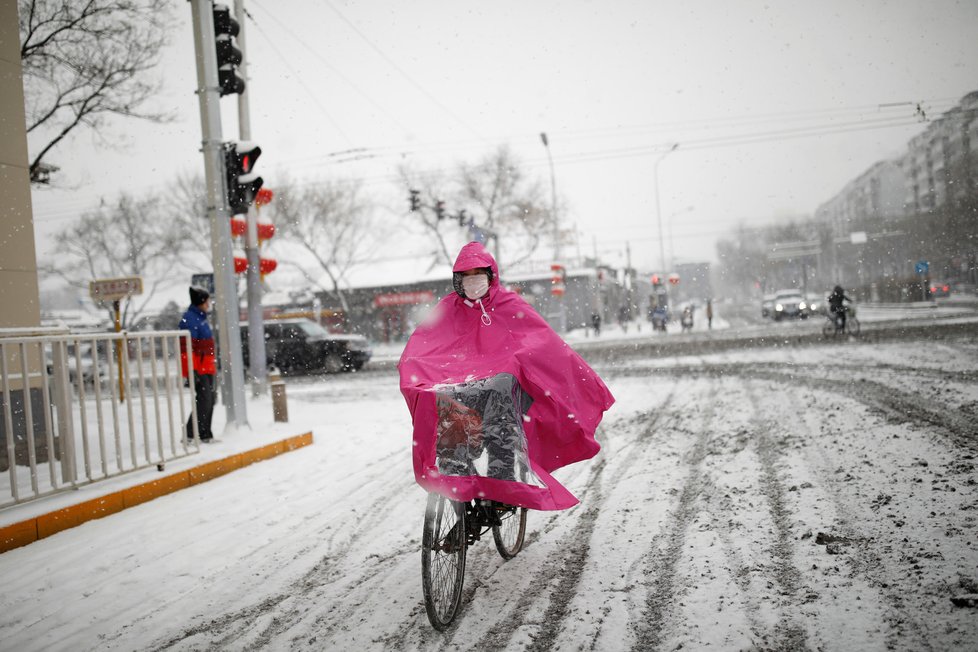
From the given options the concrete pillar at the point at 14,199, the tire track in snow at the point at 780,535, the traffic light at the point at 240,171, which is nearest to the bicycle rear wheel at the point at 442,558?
the tire track in snow at the point at 780,535

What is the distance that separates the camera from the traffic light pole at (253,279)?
11.7 metres

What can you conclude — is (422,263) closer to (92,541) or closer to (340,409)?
(340,409)

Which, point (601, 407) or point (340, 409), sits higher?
point (601, 407)

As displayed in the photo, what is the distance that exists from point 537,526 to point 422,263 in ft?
128

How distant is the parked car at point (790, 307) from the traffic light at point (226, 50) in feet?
111

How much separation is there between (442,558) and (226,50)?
24.3 ft

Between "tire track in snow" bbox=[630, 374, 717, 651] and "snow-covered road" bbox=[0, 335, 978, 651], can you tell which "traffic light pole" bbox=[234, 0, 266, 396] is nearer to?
"snow-covered road" bbox=[0, 335, 978, 651]

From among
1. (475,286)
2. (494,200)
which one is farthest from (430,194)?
(475,286)

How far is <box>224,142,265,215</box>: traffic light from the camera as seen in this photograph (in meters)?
7.71

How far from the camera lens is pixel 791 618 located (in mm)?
2840

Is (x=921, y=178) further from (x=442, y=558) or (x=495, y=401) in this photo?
(x=442, y=558)

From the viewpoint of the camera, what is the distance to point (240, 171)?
7.74m

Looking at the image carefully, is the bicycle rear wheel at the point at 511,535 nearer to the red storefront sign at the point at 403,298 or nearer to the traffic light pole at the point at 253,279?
the traffic light pole at the point at 253,279

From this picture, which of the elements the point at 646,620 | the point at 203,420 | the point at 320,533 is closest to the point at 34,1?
the point at 203,420
